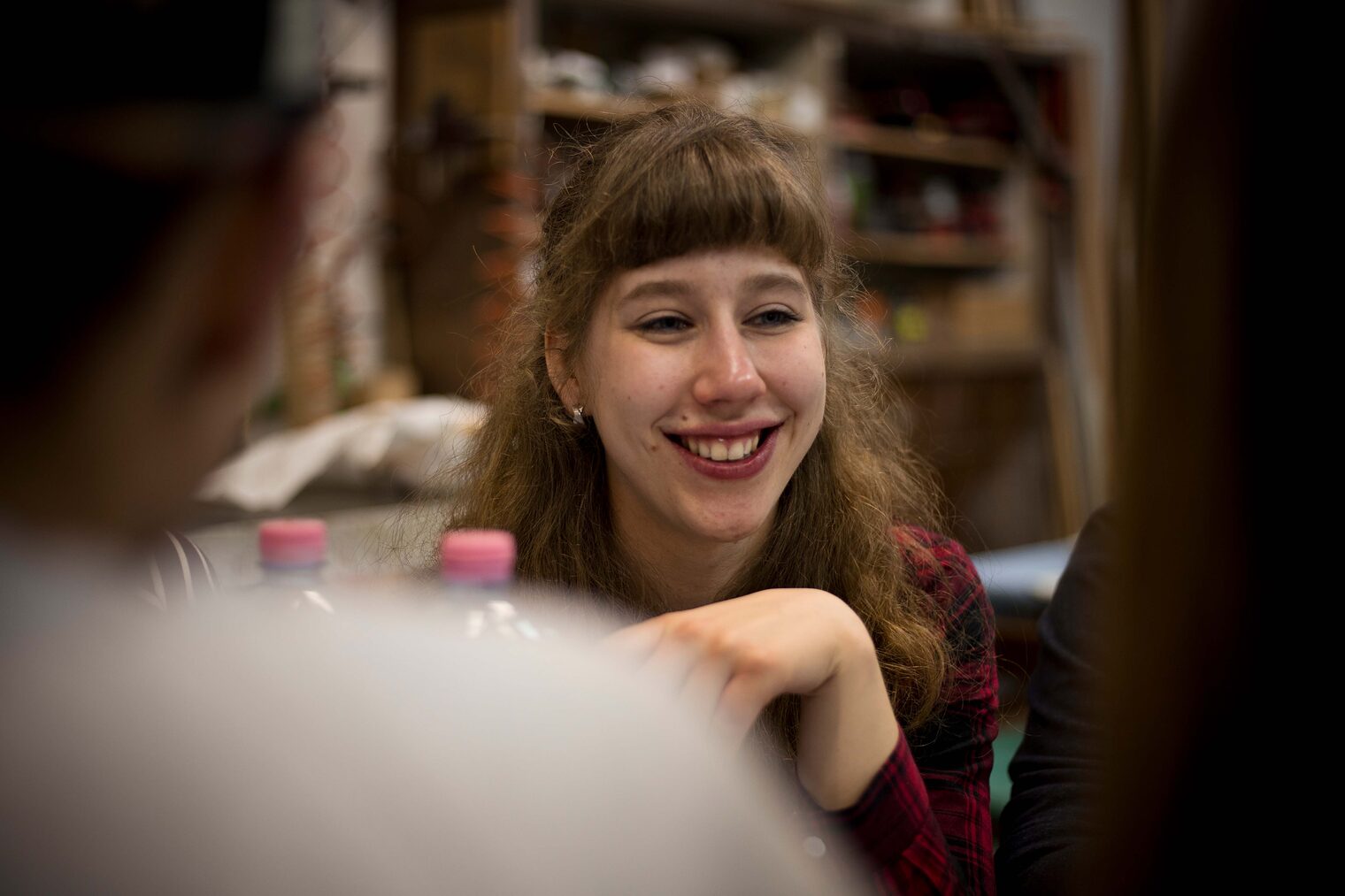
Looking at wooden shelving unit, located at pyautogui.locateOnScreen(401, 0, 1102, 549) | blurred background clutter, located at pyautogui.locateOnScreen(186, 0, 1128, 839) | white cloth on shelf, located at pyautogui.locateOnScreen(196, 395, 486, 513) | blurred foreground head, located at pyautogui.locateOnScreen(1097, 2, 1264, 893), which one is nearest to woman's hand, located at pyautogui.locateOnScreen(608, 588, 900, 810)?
blurred foreground head, located at pyautogui.locateOnScreen(1097, 2, 1264, 893)

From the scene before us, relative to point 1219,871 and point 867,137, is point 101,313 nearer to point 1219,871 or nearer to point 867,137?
point 1219,871

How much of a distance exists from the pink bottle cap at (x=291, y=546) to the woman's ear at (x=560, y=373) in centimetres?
62

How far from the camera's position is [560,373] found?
1213 mm

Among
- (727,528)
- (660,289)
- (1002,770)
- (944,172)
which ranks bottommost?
(1002,770)

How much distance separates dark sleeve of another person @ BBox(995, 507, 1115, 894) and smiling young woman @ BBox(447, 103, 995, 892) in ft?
0.18

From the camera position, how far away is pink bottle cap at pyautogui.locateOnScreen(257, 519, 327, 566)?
22.9 inches

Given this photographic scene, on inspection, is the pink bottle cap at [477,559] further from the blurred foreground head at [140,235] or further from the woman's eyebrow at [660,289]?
the woman's eyebrow at [660,289]

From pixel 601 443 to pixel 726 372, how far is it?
0.28 metres

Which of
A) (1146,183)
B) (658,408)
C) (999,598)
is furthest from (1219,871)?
(999,598)

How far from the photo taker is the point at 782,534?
1199 millimetres

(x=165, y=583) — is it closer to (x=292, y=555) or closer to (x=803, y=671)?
(x=292, y=555)

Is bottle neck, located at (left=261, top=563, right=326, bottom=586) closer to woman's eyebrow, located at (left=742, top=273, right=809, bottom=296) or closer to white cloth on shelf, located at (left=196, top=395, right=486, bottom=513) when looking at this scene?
woman's eyebrow, located at (left=742, top=273, right=809, bottom=296)

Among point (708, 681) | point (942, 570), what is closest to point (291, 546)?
point (708, 681)

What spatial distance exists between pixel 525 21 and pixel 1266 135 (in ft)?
9.30
